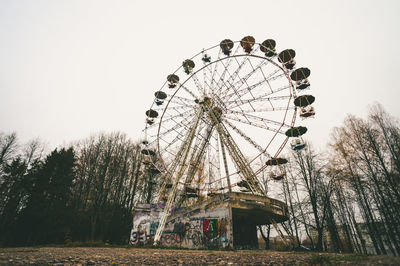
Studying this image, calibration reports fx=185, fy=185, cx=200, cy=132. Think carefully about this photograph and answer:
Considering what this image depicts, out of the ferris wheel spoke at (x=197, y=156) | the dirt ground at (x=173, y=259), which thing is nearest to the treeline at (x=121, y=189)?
the ferris wheel spoke at (x=197, y=156)

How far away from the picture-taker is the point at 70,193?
26266 millimetres

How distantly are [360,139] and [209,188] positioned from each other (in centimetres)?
1647

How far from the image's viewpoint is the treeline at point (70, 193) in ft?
73.4

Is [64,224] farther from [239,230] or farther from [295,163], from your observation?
[295,163]

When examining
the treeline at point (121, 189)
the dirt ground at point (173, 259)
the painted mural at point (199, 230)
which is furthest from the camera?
the treeline at point (121, 189)

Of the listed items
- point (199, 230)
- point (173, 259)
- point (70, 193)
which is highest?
point (70, 193)

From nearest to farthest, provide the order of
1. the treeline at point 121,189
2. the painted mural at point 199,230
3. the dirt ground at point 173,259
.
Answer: the dirt ground at point 173,259, the painted mural at point 199,230, the treeline at point 121,189

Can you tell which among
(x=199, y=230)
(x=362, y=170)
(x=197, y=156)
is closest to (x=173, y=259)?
(x=199, y=230)

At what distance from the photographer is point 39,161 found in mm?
26844

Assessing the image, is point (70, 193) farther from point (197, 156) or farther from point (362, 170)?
point (362, 170)

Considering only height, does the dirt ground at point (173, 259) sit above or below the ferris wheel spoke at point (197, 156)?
below

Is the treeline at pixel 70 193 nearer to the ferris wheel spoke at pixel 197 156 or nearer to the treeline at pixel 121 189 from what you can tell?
the treeline at pixel 121 189

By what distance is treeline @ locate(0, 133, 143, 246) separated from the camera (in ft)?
73.4

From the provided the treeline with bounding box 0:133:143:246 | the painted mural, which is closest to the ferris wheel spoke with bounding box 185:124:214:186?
the painted mural
